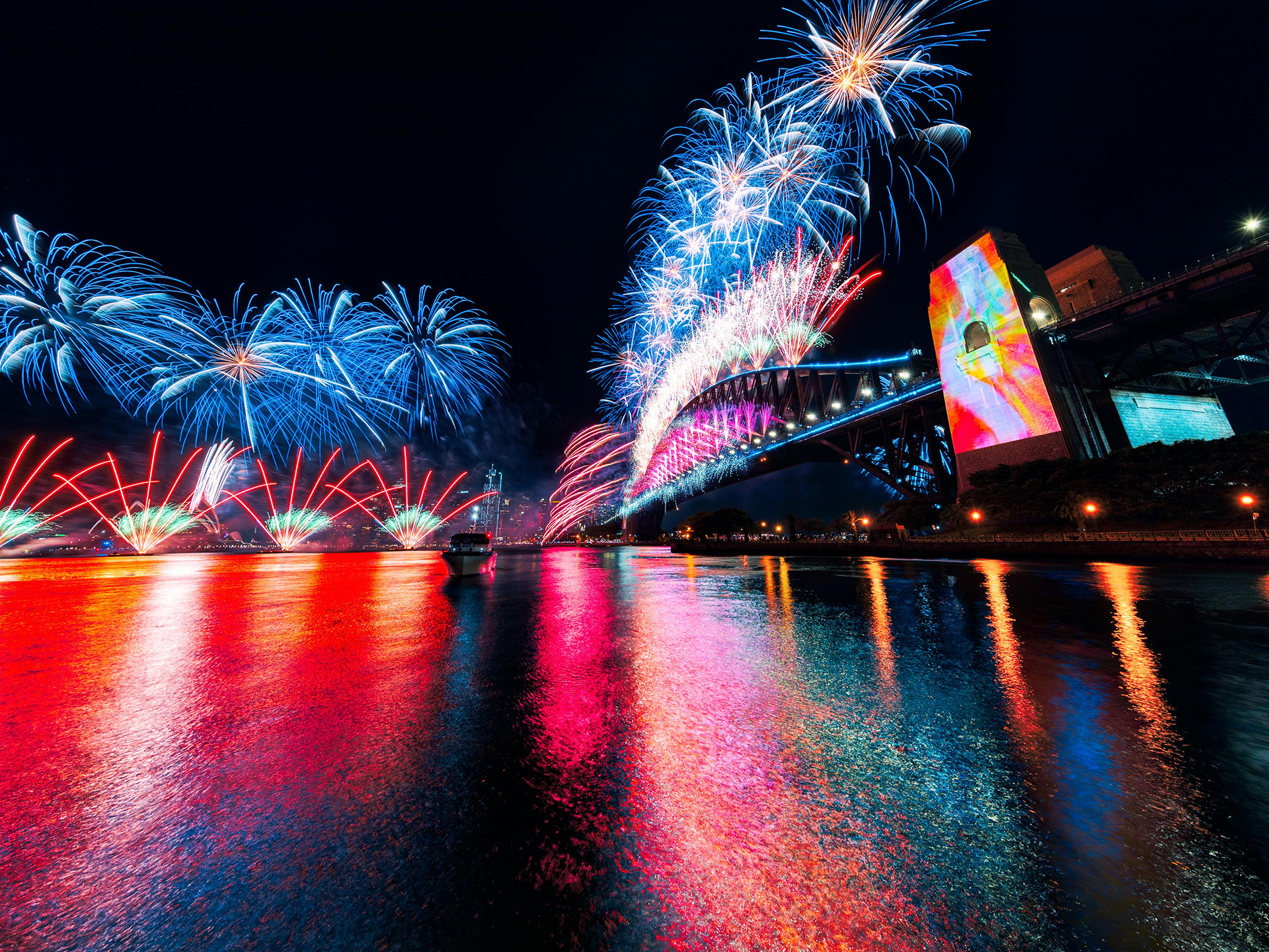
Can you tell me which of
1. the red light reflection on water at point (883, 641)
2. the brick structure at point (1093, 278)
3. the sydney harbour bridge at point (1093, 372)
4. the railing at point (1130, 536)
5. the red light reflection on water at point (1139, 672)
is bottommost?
the red light reflection on water at point (1139, 672)

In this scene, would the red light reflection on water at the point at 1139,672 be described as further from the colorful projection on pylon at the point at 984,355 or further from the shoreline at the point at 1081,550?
the colorful projection on pylon at the point at 984,355

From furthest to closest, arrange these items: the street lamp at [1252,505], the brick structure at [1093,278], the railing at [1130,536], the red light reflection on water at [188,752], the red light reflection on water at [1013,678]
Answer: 1. the brick structure at [1093,278]
2. the street lamp at [1252,505]
3. the railing at [1130,536]
4. the red light reflection on water at [1013,678]
5. the red light reflection on water at [188,752]

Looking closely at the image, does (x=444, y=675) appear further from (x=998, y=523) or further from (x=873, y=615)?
(x=998, y=523)

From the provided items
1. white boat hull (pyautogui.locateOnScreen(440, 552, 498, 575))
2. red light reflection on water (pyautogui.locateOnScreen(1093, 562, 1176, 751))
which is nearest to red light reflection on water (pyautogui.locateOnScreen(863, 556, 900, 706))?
red light reflection on water (pyautogui.locateOnScreen(1093, 562, 1176, 751))

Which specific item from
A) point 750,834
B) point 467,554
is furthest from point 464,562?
point 750,834

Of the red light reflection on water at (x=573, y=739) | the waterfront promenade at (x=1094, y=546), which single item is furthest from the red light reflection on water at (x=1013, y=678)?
the waterfront promenade at (x=1094, y=546)

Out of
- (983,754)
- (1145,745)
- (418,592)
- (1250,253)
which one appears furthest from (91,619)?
(1250,253)
